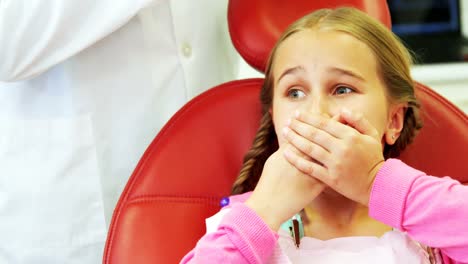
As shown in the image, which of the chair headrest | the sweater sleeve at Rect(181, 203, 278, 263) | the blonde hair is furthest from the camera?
the chair headrest

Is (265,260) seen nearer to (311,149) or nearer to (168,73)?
(311,149)

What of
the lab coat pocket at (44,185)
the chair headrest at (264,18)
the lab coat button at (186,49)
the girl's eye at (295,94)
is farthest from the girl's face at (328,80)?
the lab coat pocket at (44,185)

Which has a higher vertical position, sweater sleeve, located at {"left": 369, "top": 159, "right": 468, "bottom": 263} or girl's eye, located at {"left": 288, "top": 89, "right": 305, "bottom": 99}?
girl's eye, located at {"left": 288, "top": 89, "right": 305, "bottom": 99}

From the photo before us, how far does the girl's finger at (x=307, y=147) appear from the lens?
926 mm

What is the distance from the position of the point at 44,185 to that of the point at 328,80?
0.59 meters

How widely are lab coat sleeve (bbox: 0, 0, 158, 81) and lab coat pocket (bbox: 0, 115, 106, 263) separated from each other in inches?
5.1

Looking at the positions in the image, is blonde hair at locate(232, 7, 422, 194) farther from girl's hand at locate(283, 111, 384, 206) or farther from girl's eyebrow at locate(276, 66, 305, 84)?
girl's hand at locate(283, 111, 384, 206)

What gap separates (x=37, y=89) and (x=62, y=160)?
149mm

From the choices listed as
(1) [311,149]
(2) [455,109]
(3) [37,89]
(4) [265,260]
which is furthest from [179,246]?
(2) [455,109]

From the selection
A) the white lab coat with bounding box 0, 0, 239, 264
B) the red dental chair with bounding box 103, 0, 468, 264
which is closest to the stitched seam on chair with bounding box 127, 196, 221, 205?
the red dental chair with bounding box 103, 0, 468, 264

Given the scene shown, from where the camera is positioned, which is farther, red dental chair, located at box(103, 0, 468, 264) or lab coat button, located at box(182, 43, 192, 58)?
lab coat button, located at box(182, 43, 192, 58)

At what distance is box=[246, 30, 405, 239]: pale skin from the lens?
36.6 inches

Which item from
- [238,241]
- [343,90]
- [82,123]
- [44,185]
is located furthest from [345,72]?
[44,185]

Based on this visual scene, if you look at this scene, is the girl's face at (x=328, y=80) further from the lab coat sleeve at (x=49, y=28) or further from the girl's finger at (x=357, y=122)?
the lab coat sleeve at (x=49, y=28)
